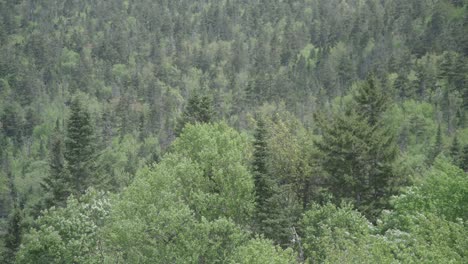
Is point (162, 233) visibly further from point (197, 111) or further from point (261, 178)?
point (197, 111)

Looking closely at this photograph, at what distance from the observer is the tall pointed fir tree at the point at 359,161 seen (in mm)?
41406

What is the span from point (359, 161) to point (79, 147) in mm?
31614

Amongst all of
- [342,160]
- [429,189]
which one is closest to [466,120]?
[342,160]

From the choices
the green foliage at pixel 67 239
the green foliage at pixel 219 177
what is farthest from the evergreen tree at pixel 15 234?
the green foliage at pixel 219 177

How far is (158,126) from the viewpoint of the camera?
172m

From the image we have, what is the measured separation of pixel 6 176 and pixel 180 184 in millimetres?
129734

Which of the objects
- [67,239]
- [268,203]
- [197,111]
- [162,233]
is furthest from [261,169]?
[197,111]

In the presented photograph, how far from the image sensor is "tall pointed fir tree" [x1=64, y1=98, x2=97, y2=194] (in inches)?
2192

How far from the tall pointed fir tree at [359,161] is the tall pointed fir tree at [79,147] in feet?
90.6

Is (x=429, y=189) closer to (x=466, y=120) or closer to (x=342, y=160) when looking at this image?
(x=342, y=160)

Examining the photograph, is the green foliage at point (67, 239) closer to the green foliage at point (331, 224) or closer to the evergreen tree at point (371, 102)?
the green foliage at point (331, 224)

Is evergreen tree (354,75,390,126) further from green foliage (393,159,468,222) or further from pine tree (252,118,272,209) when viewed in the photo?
green foliage (393,159,468,222)

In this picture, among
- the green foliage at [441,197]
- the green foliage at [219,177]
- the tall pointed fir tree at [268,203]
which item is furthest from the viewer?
the tall pointed fir tree at [268,203]

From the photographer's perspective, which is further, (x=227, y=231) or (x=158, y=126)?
(x=158, y=126)
